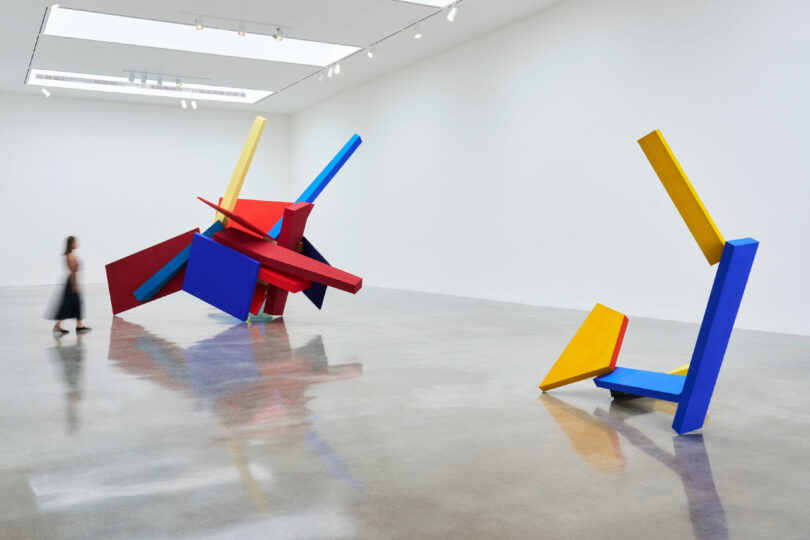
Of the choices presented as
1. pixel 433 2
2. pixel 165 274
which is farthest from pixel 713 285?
pixel 433 2

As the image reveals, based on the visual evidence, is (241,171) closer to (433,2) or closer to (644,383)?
(433,2)

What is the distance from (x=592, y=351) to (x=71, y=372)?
3.69 meters

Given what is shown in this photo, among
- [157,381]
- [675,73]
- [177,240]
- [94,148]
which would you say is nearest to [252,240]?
[177,240]

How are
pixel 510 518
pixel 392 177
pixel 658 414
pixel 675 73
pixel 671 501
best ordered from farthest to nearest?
pixel 392 177 → pixel 675 73 → pixel 658 414 → pixel 671 501 → pixel 510 518

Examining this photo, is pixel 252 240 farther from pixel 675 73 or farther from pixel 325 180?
pixel 675 73

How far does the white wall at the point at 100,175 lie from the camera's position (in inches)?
619

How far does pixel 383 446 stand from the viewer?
135 inches

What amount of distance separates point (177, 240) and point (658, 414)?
6.35 m

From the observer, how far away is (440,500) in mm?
2709

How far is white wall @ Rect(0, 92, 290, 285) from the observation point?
619 inches

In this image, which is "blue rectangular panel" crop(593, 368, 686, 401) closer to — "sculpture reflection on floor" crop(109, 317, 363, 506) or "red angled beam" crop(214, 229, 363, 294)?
"sculpture reflection on floor" crop(109, 317, 363, 506)

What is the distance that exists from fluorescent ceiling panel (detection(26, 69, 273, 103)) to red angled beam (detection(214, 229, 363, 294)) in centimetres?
745

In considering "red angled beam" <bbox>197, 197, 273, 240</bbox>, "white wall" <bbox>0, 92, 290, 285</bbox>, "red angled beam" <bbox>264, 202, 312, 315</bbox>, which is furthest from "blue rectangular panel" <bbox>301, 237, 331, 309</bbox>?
"white wall" <bbox>0, 92, 290, 285</bbox>

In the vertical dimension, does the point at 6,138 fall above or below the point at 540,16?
below
